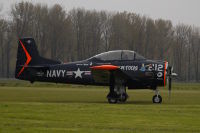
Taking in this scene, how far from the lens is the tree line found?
233 ft

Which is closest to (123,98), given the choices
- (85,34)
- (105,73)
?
(105,73)

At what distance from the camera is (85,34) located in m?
77.0

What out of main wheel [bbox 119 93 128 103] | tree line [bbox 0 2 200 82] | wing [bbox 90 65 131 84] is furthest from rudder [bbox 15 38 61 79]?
tree line [bbox 0 2 200 82]

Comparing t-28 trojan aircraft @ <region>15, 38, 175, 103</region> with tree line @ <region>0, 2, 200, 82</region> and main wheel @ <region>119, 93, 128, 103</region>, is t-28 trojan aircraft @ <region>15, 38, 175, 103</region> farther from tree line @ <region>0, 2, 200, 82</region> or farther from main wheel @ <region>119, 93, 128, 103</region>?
tree line @ <region>0, 2, 200, 82</region>

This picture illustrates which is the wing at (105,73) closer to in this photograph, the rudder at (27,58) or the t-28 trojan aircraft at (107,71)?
the t-28 trojan aircraft at (107,71)

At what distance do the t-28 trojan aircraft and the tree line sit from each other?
4865 centimetres

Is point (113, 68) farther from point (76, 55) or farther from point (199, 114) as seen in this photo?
point (76, 55)

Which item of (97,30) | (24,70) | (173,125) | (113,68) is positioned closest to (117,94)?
(113,68)

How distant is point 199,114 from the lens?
13.6m

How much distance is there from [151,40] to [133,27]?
16.8ft

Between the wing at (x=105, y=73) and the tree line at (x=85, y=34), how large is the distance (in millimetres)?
50716

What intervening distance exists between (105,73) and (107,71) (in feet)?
0.84

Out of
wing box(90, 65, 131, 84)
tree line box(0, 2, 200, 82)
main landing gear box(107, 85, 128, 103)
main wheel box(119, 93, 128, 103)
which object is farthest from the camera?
tree line box(0, 2, 200, 82)

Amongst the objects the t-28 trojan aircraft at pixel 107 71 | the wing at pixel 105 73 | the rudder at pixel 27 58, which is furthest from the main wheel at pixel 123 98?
the rudder at pixel 27 58
